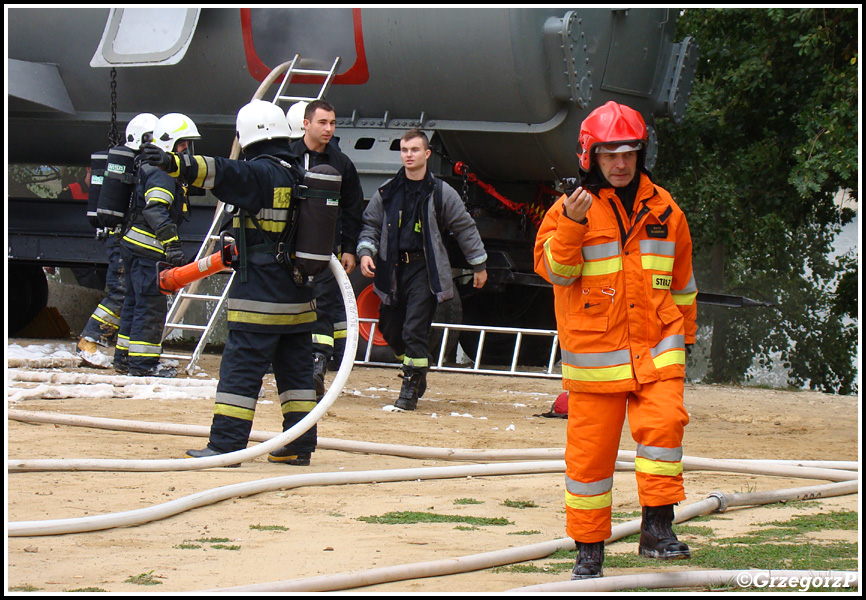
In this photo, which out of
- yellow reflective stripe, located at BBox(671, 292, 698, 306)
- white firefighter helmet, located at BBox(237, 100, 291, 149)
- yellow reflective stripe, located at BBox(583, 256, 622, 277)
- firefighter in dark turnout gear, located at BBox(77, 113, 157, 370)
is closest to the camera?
yellow reflective stripe, located at BBox(583, 256, 622, 277)

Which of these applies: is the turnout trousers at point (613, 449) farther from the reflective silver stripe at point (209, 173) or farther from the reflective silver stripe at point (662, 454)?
the reflective silver stripe at point (209, 173)

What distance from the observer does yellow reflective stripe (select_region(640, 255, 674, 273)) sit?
3.35 metres

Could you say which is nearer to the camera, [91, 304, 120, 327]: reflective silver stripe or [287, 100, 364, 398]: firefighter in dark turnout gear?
[287, 100, 364, 398]: firefighter in dark turnout gear

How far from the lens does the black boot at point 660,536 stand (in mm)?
3234

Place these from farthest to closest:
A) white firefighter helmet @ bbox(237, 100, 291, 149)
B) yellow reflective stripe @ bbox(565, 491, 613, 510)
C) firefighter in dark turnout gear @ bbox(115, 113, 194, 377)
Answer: firefighter in dark turnout gear @ bbox(115, 113, 194, 377)
white firefighter helmet @ bbox(237, 100, 291, 149)
yellow reflective stripe @ bbox(565, 491, 613, 510)

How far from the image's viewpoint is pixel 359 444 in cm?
540

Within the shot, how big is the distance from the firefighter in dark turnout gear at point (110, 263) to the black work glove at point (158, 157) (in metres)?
4.28


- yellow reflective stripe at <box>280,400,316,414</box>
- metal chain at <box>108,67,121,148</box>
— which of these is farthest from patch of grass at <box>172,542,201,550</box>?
metal chain at <box>108,67,121,148</box>

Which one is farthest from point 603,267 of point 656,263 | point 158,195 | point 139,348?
point 139,348

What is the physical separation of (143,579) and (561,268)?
1523 mm

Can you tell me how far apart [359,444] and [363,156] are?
4.64 m

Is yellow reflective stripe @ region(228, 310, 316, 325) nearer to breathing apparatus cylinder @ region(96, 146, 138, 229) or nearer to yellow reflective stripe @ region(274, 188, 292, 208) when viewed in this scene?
yellow reflective stripe @ region(274, 188, 292, 208)

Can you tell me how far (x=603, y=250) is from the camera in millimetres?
3342

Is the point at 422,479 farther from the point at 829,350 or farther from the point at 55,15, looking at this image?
the point at 829,350
